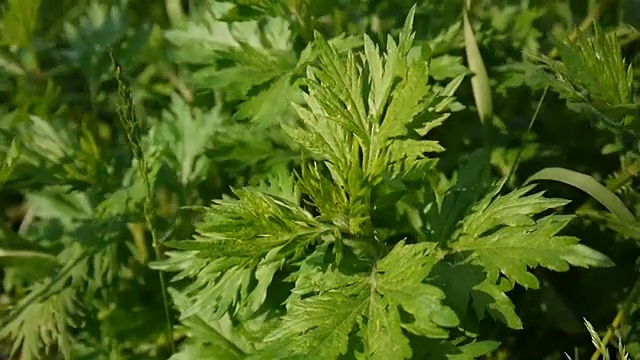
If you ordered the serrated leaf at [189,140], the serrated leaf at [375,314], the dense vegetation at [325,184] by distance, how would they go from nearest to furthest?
the serrated leaf at [375,314] < the dense vegetation at [325,184] < the serrated leaf at [189,140]

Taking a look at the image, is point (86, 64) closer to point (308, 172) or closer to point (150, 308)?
point (150, 308)

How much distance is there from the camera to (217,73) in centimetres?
163

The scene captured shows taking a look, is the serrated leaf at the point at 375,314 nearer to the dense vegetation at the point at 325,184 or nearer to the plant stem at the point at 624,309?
the dense vegetation at the point at 325,184

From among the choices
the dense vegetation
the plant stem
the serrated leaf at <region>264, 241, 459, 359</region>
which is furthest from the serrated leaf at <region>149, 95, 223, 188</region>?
the plant stem

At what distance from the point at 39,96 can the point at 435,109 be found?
1039 millimetres

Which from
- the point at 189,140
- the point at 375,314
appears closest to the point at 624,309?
the point at 375,314

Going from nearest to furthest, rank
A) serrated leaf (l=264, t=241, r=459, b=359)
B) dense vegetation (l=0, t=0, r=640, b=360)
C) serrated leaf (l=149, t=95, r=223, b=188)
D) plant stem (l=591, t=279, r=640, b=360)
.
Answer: serrated leaf (l=264, t=241, r=459, b=359), dense vegetation (l=0, t=0, r=640, b=360), plant stem (l=591, t=279, r=640, b=360), serrated leaf (l=149, t=95, r=223, b=188)

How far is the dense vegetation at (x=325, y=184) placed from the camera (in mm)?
1225

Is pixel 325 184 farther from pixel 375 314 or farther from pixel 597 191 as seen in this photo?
pixel 597 191

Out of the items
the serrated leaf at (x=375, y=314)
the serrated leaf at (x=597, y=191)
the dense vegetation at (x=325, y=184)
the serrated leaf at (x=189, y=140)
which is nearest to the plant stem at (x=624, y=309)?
the dense vegetation at (x=325, y=184)

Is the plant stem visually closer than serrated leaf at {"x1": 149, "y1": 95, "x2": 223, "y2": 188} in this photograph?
Yes

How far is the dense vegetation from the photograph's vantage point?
4.02 ft

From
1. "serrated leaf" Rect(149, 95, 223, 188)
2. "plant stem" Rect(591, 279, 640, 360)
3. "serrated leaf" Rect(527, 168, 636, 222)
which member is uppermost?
"serrated leaf" Rect(149, 95, 223, 188)

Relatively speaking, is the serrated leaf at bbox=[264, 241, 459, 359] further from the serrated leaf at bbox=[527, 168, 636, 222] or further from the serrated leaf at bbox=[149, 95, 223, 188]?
the serrated leaf at bbox=[149, 95, 223, 188]
